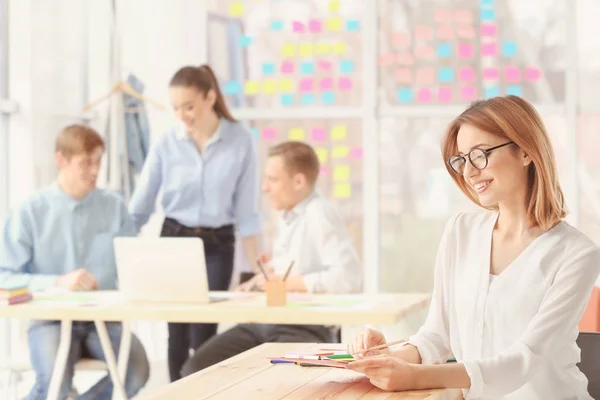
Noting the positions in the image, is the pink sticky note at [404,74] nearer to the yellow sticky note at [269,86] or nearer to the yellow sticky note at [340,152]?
the yellow sticky note at [340,152]

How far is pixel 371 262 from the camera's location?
21.7ft

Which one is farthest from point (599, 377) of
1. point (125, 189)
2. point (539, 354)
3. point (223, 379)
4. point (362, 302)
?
point (125, 189)

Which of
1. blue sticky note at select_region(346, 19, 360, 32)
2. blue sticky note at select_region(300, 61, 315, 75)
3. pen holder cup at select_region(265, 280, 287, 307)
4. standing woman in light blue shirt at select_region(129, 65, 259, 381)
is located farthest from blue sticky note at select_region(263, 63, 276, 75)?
pen holder cup at select_region(265, 280, 287, 307)

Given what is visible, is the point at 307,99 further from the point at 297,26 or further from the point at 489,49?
the point at 489,49

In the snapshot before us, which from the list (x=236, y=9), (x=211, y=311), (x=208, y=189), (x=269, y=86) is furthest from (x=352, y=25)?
(x=211, y=311)

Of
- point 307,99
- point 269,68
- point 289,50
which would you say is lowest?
point 307,99

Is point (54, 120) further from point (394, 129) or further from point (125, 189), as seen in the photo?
point (394, 129)

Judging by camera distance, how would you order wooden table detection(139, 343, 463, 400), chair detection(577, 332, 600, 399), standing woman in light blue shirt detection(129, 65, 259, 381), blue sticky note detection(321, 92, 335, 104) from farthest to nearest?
blue sticky note detection(321, 92, 335, 104) → standing woman in light blue shirt detection(129, 65, 259, 381) → chair detection(577, 332, 600, 399) → wooden table detection(139, 343, 463, 400)

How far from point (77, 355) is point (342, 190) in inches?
117

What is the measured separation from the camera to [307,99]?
21.9 ft

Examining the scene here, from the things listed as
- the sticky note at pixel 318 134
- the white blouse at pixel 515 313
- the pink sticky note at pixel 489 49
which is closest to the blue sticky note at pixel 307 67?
the sticky note at pixel 318 134

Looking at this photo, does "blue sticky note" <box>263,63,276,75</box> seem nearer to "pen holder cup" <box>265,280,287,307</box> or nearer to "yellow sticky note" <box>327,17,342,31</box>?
"yellow sticky note" <box>327,17,342,31</box>

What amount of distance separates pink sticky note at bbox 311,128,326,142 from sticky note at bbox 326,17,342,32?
702mm

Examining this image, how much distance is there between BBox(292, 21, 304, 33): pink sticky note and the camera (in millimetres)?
6645
